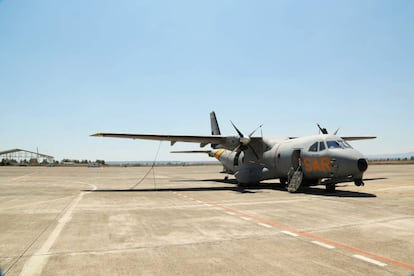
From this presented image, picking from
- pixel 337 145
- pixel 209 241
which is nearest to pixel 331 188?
pixel 337 145

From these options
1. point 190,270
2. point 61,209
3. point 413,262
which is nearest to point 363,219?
point 413,262

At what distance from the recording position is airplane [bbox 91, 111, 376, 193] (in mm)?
16062

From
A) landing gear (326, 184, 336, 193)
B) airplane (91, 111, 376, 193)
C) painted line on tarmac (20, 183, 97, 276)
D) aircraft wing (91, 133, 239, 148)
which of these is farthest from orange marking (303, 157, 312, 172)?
painted line on tarmac (20, 183, 97, 276)

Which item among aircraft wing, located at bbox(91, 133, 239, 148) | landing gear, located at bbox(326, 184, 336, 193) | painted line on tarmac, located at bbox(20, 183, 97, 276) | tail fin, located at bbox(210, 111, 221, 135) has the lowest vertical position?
landing gear, located at bbox(326, 184, 336, 193)

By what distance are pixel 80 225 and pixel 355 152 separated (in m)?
13.7

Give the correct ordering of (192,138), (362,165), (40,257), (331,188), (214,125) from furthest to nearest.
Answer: (214,125) < (192,138) < (331,188) < (362,165) < (40,257)

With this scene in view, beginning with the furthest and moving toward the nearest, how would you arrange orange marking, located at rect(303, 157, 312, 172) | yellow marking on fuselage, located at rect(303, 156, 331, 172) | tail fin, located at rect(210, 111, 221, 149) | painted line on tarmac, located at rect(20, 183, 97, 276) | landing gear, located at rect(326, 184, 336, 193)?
tail fin, located at rect(210, 111, 221, 149), landing gear, located at rect(326, 184, 336, 193), orange marking, located at rect(303, 157, 312, 172), yellow marking on fuselage, located at rect(303, 156, 331, 172), painted line on tarmac, located at rect(20, 183, 97, 276)

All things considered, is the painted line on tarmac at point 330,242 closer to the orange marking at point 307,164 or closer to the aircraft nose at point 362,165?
the aircraft nose at point 362,165

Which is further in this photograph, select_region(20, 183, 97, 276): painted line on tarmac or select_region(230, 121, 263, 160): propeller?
select_region(230, 121, 263, 160): propeller

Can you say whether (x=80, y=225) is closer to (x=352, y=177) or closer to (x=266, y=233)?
(x=266, y=233)

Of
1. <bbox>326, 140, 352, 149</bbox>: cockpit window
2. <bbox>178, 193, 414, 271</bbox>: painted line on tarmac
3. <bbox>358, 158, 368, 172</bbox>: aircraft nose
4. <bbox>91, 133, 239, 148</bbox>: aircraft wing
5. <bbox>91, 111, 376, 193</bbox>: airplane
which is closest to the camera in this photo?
<bbox>178, 193, 414, 271</bbox>: painted line on tarmac

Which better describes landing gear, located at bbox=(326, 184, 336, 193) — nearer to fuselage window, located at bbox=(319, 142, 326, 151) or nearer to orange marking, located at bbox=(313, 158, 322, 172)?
orange marking, located at bbox=(313, 158, 322, 172)

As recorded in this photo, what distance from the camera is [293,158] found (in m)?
18.9

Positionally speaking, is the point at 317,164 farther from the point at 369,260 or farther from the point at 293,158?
the point at 369,260
